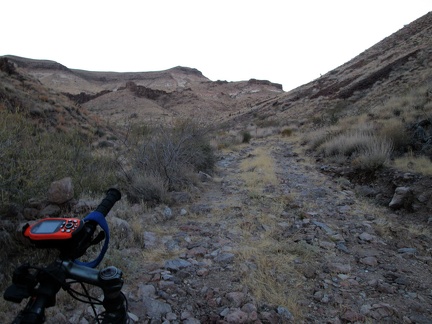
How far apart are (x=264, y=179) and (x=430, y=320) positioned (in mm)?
4242

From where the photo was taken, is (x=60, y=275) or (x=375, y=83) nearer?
(x=60, y=275)

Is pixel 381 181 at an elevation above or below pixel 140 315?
above

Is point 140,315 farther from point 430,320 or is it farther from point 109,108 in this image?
point 109,108

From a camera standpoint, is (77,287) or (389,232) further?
(389,232)

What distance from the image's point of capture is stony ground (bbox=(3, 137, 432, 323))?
2.36 meters

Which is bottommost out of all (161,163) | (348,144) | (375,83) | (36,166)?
(161,163)

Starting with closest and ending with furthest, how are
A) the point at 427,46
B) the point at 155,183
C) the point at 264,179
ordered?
1. the point at 155,183
2. the point at 264,179
3. the point at 427,46

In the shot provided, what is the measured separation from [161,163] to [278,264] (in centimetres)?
337

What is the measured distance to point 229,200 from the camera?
5215mm

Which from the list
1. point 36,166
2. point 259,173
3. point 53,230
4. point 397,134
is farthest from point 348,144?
point 53,230

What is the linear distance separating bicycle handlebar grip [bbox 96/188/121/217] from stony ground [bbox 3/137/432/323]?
1197mm

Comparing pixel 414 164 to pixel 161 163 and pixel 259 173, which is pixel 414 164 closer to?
pixel 259 173

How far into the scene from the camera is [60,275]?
1256 millimetres

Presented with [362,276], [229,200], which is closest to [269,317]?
[362,276]
